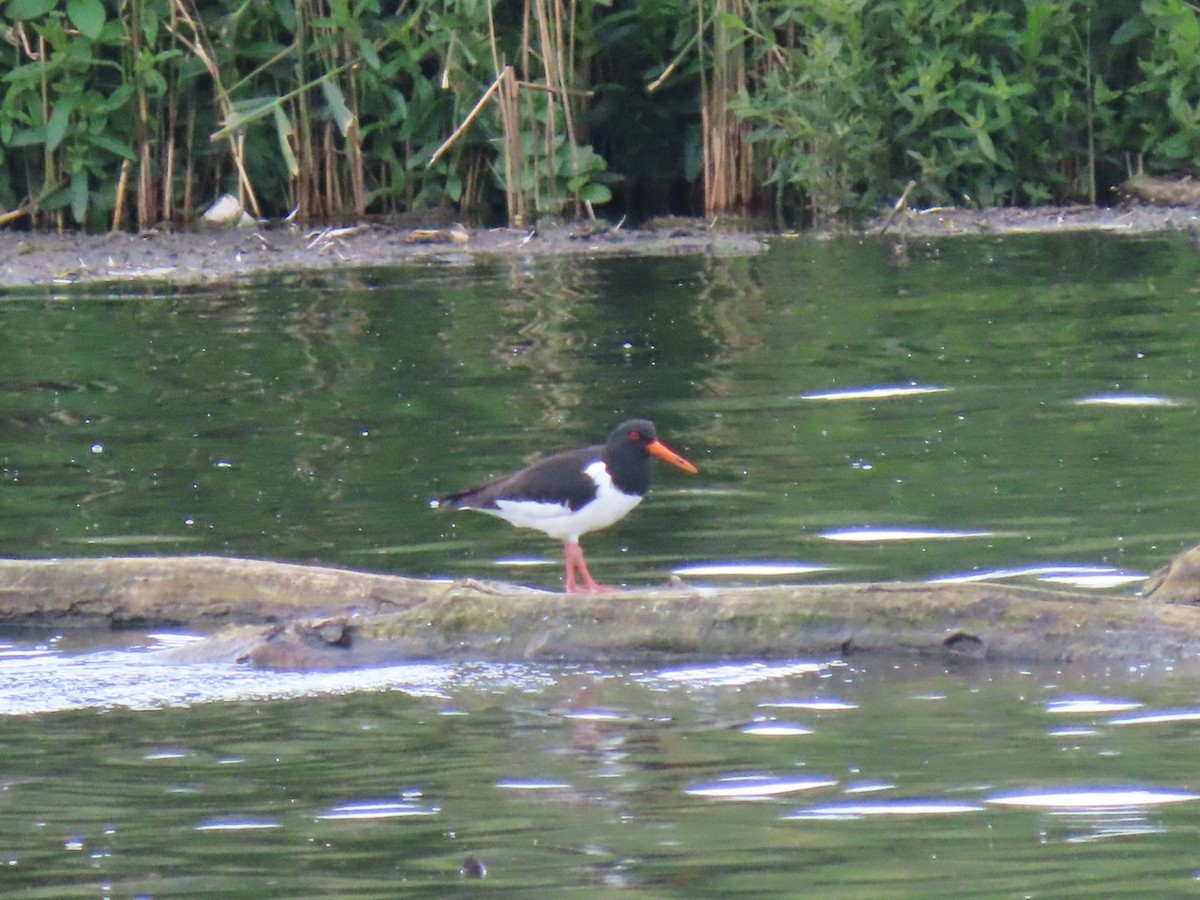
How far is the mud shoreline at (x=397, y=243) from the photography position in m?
15.3

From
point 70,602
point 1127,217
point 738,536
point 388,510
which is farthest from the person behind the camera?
point 1127,217

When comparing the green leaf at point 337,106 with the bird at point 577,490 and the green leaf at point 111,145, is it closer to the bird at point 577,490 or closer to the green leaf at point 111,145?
the green leaf at point 111,145

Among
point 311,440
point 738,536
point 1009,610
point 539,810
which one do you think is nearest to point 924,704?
point 1009,610

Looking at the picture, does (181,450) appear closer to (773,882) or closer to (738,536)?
(738,536)

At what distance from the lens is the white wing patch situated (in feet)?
23.7

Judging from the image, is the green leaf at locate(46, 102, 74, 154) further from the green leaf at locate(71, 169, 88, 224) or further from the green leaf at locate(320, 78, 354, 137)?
the green leaf at locate(320, 78, 354, 137)

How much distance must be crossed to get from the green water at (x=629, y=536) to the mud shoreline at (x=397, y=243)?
51 cm

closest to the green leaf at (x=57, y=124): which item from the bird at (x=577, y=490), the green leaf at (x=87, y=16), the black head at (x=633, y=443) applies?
the green leaf at (x=87, y=16)

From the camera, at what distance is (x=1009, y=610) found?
5906 mm

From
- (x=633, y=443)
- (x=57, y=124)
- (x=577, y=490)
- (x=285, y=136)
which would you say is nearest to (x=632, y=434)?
(x=633, y=443)

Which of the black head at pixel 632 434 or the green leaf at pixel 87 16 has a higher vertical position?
the green leaf at pixel 87 16

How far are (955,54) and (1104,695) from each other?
39.2 ft

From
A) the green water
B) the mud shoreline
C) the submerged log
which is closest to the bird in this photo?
the green water

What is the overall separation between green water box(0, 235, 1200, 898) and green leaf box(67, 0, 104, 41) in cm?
262
